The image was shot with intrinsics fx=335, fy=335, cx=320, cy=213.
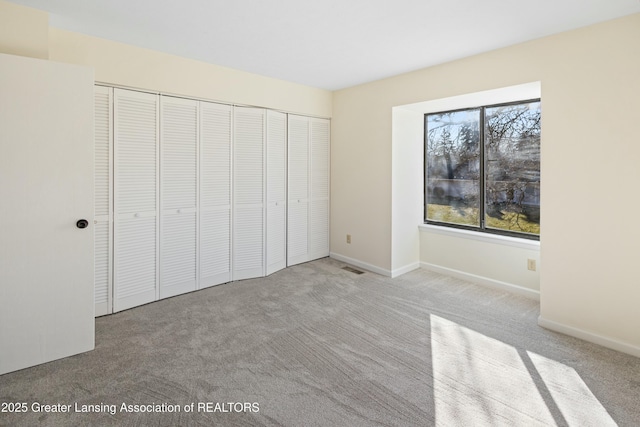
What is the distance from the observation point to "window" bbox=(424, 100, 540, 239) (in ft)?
11.8

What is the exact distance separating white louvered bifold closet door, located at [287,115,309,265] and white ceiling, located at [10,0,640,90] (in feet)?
3.59

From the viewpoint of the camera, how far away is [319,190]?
15.6 ft

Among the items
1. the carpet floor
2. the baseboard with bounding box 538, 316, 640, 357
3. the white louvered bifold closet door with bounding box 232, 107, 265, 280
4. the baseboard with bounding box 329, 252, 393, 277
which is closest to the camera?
the carpet floor

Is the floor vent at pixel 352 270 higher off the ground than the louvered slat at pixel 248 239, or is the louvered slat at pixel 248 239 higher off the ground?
the louvered slat at pixel 248 239

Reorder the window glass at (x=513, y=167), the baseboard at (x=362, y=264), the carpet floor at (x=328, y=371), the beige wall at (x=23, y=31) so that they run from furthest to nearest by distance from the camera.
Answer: the baseboard at (x=362, y=264), the window glass at (x=513, y=167), the beige wall at (x=23, y=31), the carpet floor at (x=328, y=371)

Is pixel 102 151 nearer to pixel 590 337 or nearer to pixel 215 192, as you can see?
pixel 215 192

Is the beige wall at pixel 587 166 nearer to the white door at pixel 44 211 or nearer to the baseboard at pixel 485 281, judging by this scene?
the baseboard at pixel 485 281

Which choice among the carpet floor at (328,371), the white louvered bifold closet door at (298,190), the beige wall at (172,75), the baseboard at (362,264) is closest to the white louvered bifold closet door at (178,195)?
the beige wall at (172,75)

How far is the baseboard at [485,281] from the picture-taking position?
3444mm

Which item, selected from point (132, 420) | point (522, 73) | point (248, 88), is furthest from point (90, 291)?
point (522, 73)

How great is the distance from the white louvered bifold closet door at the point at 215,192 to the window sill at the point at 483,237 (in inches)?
99.8

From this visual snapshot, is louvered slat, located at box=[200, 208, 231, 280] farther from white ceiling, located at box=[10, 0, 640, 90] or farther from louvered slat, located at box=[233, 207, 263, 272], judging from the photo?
white ceiling, located at box=[10, 0, 640, 90]

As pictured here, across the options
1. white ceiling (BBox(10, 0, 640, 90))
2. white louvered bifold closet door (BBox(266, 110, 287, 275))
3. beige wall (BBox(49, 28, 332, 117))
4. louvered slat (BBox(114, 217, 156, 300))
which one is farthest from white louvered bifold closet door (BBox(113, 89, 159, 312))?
white louvered bifold closet door (BBox(266, 110, 287, 275))

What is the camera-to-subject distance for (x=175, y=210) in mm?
3400
